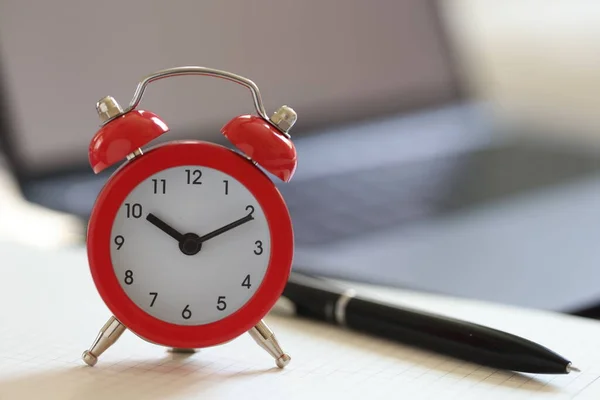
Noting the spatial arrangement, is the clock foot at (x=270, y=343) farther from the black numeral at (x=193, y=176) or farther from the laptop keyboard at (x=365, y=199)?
the laptop keyboard at (x=365, y=199)

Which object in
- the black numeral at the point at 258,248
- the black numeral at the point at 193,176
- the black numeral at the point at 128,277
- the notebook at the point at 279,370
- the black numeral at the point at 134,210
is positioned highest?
the black numeral at the point at 193,176

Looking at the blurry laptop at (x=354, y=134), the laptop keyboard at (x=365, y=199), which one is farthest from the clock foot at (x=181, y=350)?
the laptop keyboard at (x=365, y=199)

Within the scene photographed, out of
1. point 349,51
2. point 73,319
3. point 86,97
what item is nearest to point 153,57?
point 86,97

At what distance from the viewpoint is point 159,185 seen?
617 mm

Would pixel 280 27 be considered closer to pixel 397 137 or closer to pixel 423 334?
pixel 397 137

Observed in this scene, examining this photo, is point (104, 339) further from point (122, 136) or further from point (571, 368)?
point (571, 368)

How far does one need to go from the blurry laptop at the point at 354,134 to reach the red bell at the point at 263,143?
0.88 feet

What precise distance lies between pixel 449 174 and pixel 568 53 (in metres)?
1.26

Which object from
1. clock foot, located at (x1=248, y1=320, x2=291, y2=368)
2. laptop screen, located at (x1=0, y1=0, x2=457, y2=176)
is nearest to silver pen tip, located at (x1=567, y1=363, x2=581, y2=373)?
clock foot, located at (x1=248, y1=320, x2=291, y2=368)

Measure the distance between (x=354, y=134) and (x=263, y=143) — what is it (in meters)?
0.98

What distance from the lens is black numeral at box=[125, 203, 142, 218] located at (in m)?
0.61

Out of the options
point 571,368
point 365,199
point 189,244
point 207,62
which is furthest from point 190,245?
point 207,62

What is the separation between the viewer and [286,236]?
62cm

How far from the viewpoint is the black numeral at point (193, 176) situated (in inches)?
24.3
